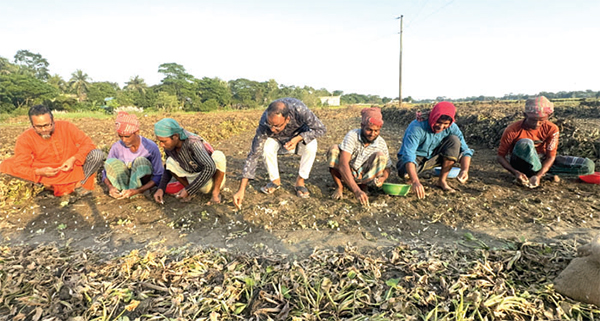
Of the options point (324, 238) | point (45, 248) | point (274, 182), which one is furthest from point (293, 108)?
point (45, 248)

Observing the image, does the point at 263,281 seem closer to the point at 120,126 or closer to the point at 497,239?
the point at 497,239

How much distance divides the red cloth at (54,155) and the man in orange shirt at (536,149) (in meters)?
5.33

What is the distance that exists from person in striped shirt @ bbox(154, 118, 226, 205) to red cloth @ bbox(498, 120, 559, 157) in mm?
3528

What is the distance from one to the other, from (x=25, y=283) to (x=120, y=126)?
5.98 ft

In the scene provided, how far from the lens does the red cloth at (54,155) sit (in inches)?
144

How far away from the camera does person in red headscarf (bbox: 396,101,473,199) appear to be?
11.4 feet

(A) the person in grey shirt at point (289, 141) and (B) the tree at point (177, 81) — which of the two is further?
(B) the tree at point (177, 81)

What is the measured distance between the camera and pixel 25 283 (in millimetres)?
1999

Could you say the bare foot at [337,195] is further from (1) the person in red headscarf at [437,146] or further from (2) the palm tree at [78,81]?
(2) the palm tree at [78,81]

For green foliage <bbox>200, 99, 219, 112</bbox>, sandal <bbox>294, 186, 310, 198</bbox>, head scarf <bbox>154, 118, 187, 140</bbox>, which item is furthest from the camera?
green foliage <bbox>200, 99, 219, 112</bbox>

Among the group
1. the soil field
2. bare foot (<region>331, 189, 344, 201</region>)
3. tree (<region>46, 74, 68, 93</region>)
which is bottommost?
the soil field

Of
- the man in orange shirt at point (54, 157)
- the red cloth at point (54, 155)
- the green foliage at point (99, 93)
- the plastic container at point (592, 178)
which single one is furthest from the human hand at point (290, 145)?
the green foliage at point (99, 93)

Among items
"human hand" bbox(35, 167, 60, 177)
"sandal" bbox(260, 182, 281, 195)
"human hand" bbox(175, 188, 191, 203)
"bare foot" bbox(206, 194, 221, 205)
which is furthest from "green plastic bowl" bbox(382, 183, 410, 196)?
"human hand" bbox(35, 167, 60, 177)

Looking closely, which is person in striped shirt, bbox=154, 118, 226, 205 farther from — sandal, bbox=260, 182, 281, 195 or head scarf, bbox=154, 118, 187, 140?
sandal, bbox=260, 182, 281, 195
